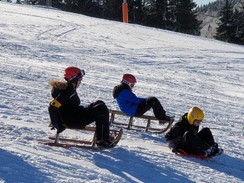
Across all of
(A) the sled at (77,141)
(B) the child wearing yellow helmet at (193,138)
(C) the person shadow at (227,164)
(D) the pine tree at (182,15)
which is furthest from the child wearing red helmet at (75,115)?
(D) the pine tree at (182,15)

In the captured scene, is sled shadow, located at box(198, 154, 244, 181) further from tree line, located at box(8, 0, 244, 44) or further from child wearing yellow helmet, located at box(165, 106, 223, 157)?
tree line, located at box(8, 0, 244, 44)

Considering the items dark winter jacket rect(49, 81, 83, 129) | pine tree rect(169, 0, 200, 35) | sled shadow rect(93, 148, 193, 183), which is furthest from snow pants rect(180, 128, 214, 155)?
pine tree rect(169, 0, 200, 35)

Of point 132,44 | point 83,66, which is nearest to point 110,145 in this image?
point 83,66

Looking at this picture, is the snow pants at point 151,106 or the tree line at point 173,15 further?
the tree line at point 173,15

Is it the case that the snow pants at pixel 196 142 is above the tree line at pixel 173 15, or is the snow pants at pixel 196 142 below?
below

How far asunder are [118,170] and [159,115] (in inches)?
81.1

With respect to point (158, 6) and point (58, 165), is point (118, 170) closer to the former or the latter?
point (58, 165)

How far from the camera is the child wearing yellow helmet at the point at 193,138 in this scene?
18.9 ft

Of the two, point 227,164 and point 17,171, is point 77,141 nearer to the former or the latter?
point 17,171

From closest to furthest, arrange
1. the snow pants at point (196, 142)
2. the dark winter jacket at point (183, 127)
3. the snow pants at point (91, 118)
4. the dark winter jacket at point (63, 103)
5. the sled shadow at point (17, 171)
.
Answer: the sled shadow at point (17, 171) < the dark winter jacket at point (63, 103) < the snow pants at point (91, 118) < the snow pants at point (196, 142) < the dark winter jacket at point (183, 127)

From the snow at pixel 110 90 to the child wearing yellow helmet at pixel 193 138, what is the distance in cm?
16

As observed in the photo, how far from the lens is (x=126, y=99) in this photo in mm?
6633

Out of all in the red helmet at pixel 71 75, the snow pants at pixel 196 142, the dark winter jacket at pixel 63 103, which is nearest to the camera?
the dark winter jacket at pixel 63 103

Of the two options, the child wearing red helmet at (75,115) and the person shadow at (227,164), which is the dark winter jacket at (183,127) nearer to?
the person shadow at (227,164)
